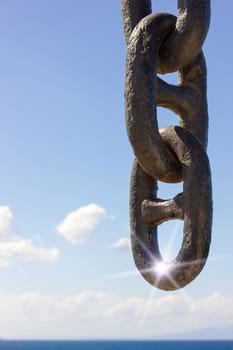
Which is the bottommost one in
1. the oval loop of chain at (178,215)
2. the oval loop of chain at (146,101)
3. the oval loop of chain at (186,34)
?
the oval loop of chain at (178,215)

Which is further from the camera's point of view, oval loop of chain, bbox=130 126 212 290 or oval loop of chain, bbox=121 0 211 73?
oval loop of chain, bbox=121 0 211 73

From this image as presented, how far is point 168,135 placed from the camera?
6.19 ft

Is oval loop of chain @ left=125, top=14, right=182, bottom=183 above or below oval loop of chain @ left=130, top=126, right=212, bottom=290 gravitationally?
above

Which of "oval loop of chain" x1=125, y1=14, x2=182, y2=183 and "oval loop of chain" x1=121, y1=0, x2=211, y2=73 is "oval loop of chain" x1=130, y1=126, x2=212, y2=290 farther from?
"oval loop of chain" x1=121, y1=0, x2=211, y2=73

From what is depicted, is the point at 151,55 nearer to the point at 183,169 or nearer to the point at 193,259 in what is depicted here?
the point at 183,169

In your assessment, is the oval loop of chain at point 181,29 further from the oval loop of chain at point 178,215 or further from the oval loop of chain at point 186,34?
the oval loop of chain at point 178,215

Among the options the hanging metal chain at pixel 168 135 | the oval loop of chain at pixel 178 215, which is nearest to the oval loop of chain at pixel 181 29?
the hanging metal chain at pixel 168 135

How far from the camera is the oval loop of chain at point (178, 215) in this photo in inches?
69.9

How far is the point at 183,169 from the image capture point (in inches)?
72.9

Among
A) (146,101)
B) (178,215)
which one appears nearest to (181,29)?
(146,101)

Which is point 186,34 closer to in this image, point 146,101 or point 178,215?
point 146,101

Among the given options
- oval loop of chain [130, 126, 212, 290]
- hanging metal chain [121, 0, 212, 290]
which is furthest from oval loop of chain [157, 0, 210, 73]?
oval loop of chain [130, 126, 212, 290]

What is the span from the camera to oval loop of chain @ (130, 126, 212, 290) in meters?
1.78

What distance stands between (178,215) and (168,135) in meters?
0.23
